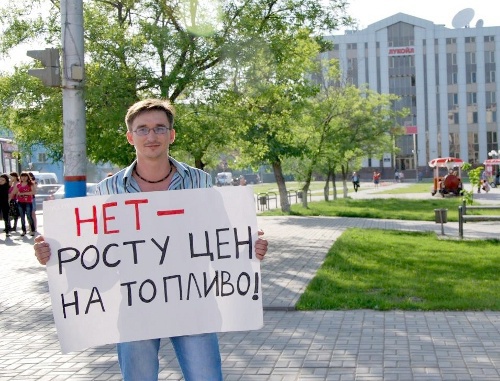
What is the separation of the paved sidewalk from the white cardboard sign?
2123mm

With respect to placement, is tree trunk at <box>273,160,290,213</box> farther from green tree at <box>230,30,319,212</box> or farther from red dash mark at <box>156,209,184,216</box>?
red dash mark at <box>156,209,184,216</box>

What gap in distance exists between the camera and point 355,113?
4316 centimetres

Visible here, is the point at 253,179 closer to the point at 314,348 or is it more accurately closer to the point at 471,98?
the point at 471,98

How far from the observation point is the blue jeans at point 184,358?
4.03 metres

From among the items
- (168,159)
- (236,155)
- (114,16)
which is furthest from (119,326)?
(236,155)

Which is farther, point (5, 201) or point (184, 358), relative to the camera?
point (5, 201)

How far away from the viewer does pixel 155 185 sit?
436cm

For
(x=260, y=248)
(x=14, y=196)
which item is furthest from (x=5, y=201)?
(x=260, y=248)

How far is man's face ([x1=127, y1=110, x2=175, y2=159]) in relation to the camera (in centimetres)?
416

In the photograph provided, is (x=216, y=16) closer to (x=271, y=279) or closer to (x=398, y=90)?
(x=271, y=279)

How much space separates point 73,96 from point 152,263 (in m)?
6.22

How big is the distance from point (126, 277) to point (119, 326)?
253mm

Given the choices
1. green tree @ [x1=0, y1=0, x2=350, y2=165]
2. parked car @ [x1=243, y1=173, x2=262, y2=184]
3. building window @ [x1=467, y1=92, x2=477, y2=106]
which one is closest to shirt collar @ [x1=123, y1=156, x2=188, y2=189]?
green tree @ [x1=0, y1=0, x2=350, y2=165]

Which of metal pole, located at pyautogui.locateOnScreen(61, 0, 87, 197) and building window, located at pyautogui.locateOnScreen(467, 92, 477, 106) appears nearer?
metal pole, located at pyautogui.locateOnScreen(61, 0, 87, 197)
